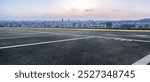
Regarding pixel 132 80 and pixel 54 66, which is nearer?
pixel 132 80

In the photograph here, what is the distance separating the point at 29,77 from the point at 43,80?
1.60 ft

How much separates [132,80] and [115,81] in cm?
52

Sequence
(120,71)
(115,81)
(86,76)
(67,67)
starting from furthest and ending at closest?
1. (67,67)
2. (120,71)
3. (86,76)
4. (115,81)

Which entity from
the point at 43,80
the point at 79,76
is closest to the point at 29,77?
the point at 43,80

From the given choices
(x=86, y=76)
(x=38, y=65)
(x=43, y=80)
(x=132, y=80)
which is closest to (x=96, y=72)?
(x=86, y=76)

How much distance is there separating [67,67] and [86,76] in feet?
4.83

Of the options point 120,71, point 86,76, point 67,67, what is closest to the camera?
point 86,76

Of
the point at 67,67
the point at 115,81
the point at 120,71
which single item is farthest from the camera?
the point at 67,67

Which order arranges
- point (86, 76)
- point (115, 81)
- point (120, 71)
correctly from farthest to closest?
point (120, 71), point (86, 76), point (115, 81)

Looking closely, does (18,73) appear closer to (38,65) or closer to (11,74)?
(11,74)

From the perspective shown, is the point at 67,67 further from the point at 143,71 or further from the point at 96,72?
the point at 143,71

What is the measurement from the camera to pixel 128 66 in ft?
25.3

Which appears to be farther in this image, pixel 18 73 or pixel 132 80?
pixel 18 73

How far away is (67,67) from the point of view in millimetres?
7625
